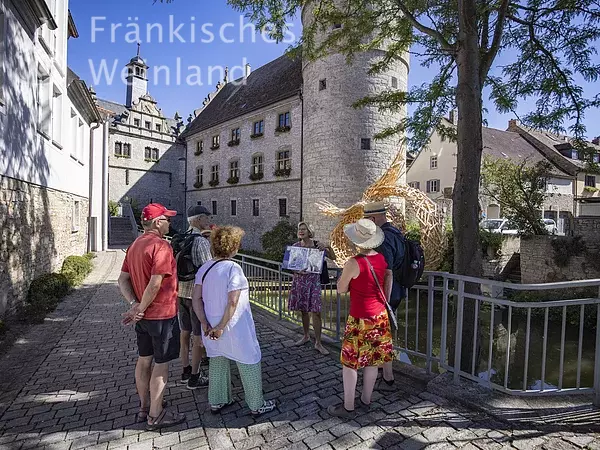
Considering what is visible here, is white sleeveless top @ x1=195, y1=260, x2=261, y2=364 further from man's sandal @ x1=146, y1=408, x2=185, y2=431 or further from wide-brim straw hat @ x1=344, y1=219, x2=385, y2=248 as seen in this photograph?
wide-brim straw hat @ x1=344, y1=219, x2=385, y2=248

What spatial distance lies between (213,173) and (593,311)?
25.9 m

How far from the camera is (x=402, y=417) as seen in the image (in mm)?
3127

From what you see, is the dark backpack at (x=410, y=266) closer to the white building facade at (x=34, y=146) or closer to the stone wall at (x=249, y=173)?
the white building facade at (x=34, y=146)

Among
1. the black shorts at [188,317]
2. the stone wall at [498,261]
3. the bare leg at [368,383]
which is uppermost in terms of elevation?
the black shorts at [188,317]

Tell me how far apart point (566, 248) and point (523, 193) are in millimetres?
2819

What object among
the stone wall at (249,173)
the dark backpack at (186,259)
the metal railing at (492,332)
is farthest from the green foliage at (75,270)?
the stone wall at (249,173)

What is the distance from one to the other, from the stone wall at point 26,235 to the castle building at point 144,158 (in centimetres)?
2213

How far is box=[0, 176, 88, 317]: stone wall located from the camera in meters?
6.64

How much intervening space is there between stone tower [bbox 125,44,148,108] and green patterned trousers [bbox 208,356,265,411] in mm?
41609

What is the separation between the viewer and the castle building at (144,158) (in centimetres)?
3234

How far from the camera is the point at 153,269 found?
2859 mm

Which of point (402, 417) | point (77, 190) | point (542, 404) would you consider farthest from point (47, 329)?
point (77, 190)

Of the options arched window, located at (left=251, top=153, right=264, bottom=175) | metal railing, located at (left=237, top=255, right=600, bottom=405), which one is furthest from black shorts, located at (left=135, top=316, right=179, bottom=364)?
arched window, located at (left=251, top=153, right=264, bottom=175)

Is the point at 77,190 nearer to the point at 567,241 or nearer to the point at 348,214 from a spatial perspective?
the point at 348,214
